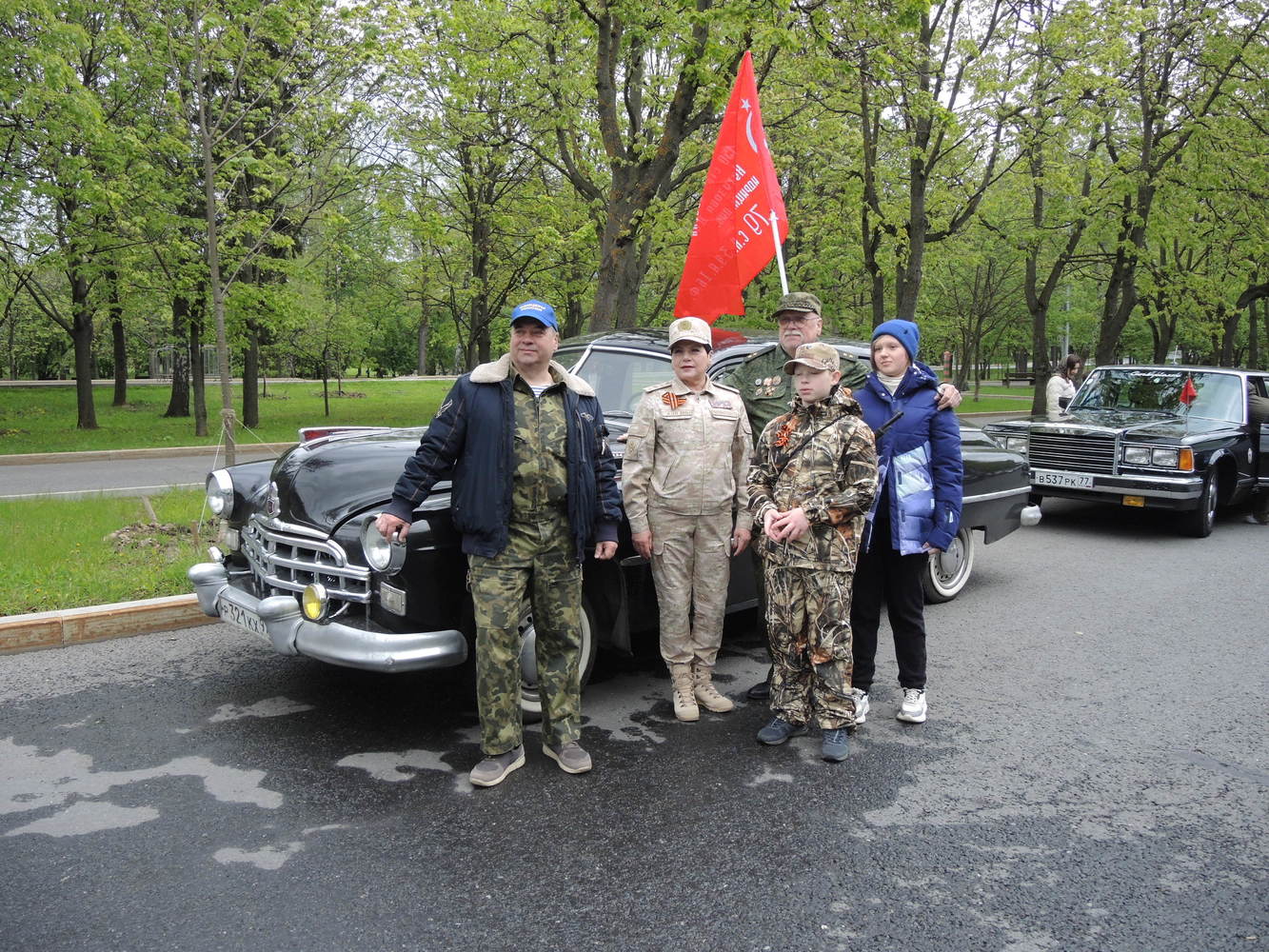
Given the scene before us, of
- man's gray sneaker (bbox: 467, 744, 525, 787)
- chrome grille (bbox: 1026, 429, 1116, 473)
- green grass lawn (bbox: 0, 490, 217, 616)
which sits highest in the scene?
chrome grille (bbox: 1026, 429, 1116, 473)

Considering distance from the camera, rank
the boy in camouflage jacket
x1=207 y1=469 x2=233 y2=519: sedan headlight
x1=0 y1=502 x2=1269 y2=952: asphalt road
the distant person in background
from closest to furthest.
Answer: x1=0 y1=502 x2=1269 y2=952: asphalt road, the boy in camouflage jacket, x1=207 y1=469 x2=233 y2=519: sedan headlight, the distant person in background

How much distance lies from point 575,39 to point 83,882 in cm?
1527

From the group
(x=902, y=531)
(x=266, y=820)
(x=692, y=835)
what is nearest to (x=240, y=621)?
(x=266, y=820)

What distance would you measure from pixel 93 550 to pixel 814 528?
238 inches

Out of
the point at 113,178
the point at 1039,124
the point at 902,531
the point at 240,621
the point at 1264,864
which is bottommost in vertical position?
the point at 1264,864

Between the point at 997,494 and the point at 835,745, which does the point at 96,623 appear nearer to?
the point at 835,745

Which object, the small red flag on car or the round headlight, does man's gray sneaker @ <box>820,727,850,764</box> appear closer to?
the round headlight

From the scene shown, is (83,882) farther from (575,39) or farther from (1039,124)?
(1039,124)

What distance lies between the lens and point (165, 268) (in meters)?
19.0

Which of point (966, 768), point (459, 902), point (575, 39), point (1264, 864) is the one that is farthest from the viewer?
point (575, 39)

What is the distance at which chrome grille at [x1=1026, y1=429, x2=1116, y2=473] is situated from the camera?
9748 mm

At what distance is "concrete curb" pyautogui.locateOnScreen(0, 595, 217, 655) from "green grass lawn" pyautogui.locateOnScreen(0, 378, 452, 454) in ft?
33.9

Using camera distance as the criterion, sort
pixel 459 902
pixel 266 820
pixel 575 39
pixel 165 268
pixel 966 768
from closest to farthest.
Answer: pixel 459 902 < pixel 266 820 < pixel 966 768 < pixel 575 39 < pixel 165 268

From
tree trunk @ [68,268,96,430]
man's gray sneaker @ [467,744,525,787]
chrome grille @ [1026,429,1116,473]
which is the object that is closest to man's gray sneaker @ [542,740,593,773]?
man's gray sneaker @ [467,744,525,787]
